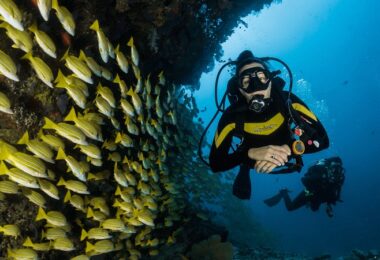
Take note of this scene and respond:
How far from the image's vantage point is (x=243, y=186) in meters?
5.96

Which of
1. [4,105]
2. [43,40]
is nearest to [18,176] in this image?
[4,105]

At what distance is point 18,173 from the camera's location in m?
3.44

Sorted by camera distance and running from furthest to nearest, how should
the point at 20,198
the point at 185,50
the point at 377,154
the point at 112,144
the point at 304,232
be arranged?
the point at 377,154 < the point at 304,232 < the point at 185,50 < the point at 112,144 < the point at 20,198

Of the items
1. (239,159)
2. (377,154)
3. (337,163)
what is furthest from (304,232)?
(239,159)

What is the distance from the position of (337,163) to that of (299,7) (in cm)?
11352

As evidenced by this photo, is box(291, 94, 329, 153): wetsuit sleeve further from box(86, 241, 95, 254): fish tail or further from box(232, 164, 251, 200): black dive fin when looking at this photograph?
box(86, 241, 95, 254): fish tail

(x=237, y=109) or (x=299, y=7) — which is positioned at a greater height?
(x=299, y=7)

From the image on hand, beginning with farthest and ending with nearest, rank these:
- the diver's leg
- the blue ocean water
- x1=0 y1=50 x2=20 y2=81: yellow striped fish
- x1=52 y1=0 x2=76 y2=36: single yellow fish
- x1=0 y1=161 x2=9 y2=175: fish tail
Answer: the blue ocean water, the diver's leg, x1=52 y1=0 x2=76 y2=36: single yellow fish, x1=0 y1=161 x2=9 y2=175: fish tail, x1=0 y1=50 x2=20 y2=81: yellow striped fish

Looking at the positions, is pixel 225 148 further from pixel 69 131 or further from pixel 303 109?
pixel 69 131

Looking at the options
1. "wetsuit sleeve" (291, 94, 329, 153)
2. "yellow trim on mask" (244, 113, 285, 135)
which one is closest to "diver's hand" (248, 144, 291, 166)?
"wetsuit sleeve" (291, 94, 329, 153)

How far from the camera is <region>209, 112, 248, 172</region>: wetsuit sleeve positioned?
494cm

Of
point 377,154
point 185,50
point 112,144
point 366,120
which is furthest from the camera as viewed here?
point 366,120

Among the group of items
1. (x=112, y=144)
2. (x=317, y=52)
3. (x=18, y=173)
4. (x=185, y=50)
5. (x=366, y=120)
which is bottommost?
(x=18, y=173)

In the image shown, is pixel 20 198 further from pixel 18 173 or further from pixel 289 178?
pixel 289 178
